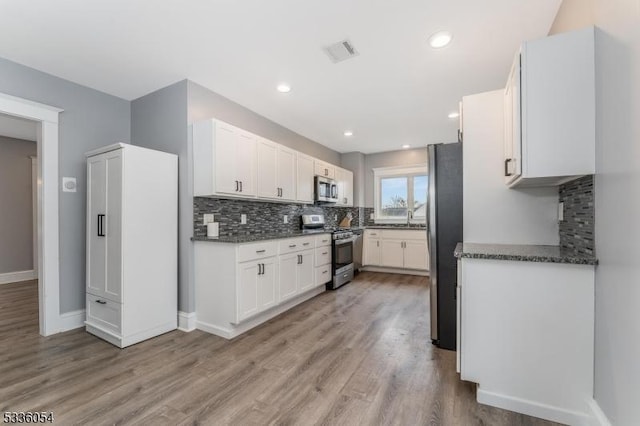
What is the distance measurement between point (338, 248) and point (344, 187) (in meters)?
1.62

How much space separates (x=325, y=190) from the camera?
495 centimetres

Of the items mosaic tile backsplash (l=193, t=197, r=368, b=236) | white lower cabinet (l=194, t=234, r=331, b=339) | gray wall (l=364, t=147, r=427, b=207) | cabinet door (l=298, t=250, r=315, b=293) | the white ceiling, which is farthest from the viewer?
gray wall (l=364, t=147, r=427, b=207)

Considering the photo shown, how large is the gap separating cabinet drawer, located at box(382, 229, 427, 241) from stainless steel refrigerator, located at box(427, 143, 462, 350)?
2.94m

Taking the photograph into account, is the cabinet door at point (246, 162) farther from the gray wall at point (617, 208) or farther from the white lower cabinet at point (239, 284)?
the gray wall at point (617, 208)

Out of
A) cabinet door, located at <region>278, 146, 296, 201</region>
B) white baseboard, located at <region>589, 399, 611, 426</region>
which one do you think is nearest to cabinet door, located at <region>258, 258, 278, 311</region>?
cabinet door, located at <region>278, 146, 296, 201</region>

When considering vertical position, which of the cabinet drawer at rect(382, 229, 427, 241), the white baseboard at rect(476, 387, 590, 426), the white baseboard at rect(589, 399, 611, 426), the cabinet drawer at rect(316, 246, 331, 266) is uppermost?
the cabinet drawer at rect(382, 229, 427, 241)

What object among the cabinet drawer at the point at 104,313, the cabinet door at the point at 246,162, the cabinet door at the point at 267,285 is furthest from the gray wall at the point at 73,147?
the cabinet door at the point at 267,285

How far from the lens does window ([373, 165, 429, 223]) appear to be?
5980mm

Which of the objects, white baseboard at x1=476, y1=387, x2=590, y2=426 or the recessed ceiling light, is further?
→ the recessed ceiling light

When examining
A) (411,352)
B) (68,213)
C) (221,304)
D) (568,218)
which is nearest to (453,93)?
(568,218)

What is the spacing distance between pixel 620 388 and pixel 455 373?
3.25 ft

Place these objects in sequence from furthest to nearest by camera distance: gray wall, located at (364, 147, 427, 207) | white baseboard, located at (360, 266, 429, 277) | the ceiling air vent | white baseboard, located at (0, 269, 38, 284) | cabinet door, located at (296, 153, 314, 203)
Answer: gray wall, located at (364, 147, 427, 207)
white baseboard, located at (360, 266, 429, 277)
white baseboard, located at (0, 269, 38, 284)
cabinet door, located at (296, 153, 314, 203)
the ceiling air vent

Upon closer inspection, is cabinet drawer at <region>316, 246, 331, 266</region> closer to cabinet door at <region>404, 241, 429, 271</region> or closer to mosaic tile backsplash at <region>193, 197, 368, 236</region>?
mosaic tile backsplash at <region>193, 197, 368, 236</region>

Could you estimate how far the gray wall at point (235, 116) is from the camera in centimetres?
302
